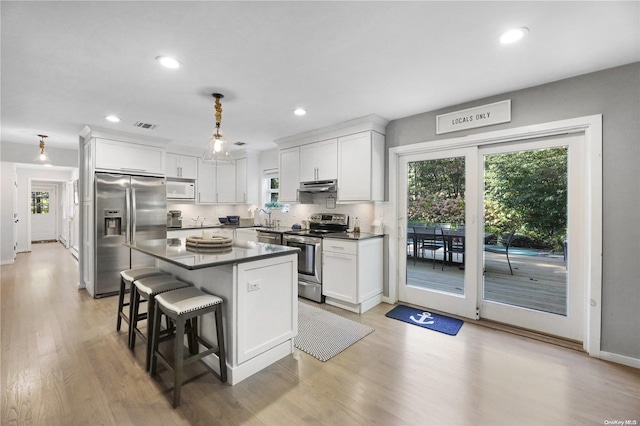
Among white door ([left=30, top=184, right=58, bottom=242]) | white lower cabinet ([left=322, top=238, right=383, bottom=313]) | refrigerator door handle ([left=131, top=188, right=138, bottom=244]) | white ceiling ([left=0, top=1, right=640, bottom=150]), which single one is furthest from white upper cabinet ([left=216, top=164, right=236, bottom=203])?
white door ([left=30, top=184, right=58, bottom=242])

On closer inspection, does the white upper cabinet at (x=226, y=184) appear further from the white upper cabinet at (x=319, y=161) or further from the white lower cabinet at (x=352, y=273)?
the white lower cabinet at (x=352, y=273)

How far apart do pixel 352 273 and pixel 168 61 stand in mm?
2880

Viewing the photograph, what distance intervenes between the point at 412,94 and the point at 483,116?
2.80 ft

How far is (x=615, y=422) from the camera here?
1.72 meters

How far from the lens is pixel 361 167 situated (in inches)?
148

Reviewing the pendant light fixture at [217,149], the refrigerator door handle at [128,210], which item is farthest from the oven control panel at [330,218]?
the refrigerator door handle at [128,210]

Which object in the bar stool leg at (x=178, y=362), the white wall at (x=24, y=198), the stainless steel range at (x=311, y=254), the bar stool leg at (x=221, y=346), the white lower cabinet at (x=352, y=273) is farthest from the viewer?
the white wall at (x=24, y=198)

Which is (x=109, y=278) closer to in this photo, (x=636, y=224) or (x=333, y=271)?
(x=333, y=271)

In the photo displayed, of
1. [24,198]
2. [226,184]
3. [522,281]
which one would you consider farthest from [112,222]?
[24,198]

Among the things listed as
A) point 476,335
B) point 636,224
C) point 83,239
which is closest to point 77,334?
point 83,239

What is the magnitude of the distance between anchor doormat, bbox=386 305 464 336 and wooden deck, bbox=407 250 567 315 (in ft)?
1.19

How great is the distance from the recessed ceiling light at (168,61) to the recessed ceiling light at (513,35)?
8.26 ft

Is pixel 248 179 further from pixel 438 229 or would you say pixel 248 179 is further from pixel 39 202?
pixel 39 202

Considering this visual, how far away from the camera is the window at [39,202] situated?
970 cm
